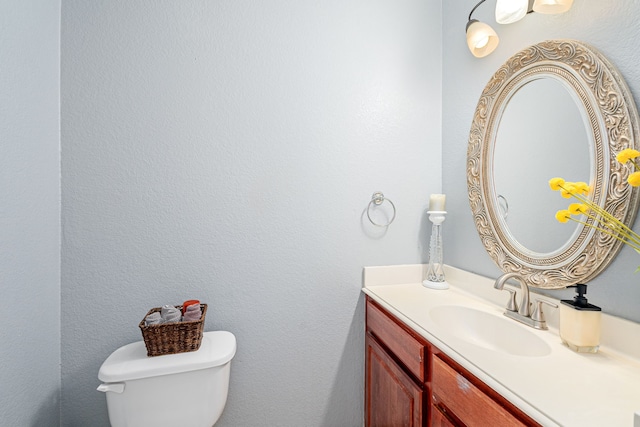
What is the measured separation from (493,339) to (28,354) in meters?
1.74

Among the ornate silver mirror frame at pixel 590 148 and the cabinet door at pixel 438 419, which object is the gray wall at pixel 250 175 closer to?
the ornate silver mirror frame at pixel 590 148

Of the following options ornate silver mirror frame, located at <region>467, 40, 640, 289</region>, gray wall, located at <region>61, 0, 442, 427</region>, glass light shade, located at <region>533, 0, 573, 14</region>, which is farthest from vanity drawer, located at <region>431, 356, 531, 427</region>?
glass light shade, located at <region>533, 0, 573, 14</region>

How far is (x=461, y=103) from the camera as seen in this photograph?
1533mm

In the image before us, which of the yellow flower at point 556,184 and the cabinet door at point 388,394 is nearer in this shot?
the yellow flower at point 556,184

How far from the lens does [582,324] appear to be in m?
0.86

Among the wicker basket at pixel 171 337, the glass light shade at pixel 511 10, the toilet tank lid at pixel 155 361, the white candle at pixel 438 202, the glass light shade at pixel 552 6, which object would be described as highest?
the glass light shade at pixel 511 10

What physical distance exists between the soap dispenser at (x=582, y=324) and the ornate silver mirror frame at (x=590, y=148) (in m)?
0.13

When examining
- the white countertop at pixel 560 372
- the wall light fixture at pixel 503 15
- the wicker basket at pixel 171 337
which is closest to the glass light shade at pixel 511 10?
the wall light fixture at pixel 503 15

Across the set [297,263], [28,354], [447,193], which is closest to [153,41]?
[297,263]

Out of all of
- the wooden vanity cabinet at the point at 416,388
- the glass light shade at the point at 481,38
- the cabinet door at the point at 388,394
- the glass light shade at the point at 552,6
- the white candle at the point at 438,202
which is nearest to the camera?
the wooden vanity cabinet at the point at 416,388

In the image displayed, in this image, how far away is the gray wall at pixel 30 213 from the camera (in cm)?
94

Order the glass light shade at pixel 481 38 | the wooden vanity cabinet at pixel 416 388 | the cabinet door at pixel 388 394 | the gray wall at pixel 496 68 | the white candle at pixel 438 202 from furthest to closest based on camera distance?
the white candle at pixel 438 202
the glass light shade at pixel 481 38
the cabinet door at pixel 388 394
the gray wall at pixel 496 68
the wooden vanity cabinet at pixel 416 388

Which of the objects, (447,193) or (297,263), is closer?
(297,263)

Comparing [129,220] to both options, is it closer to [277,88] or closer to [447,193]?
[277,88]
